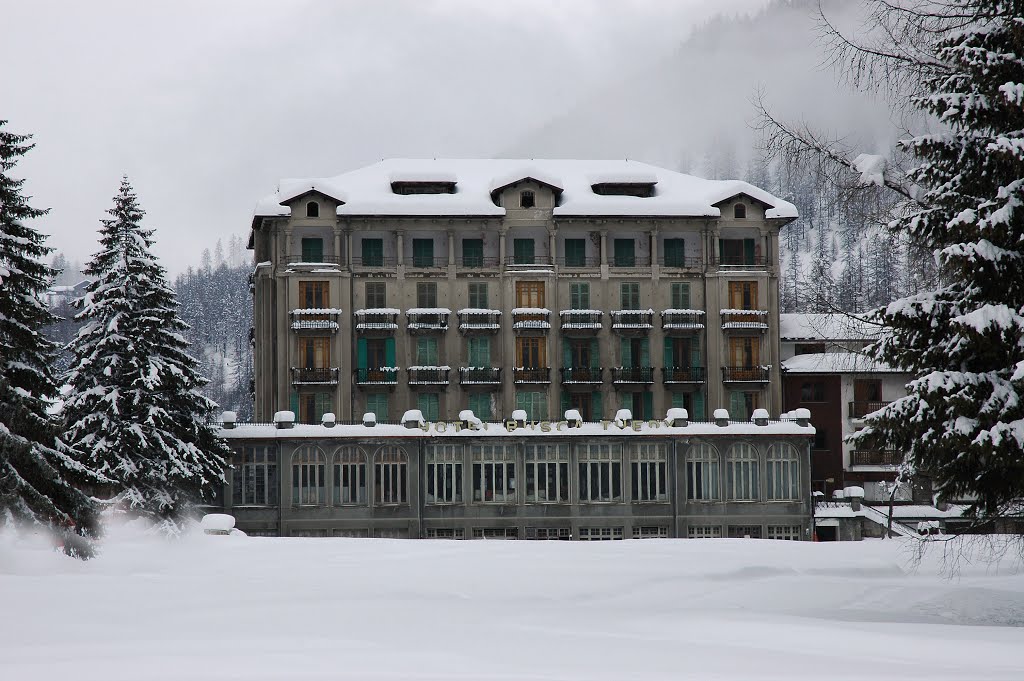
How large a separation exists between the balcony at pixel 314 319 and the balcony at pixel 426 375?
4.65 meters

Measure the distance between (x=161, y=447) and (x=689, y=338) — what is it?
3309cm

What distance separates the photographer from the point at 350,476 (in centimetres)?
5203

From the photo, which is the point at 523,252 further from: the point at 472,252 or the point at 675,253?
the point at 675,253

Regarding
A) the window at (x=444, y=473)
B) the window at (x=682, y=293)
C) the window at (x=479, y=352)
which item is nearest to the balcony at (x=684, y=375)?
the window at (x=682, y=293)

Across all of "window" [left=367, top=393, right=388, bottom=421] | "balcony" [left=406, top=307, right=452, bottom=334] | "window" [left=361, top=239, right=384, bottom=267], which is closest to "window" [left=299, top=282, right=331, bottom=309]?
"window" [left=361, top=239, right=384, bottom=267]

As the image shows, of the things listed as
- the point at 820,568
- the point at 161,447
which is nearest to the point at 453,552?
the point at 820,568

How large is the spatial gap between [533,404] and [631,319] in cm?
699

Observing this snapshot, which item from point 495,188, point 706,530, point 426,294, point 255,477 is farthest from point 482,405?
point 706,530

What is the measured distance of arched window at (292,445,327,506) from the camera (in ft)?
170

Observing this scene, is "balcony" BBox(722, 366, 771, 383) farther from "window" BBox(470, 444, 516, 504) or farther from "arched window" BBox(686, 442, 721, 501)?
"window" BBox(470, 444, 516, 504)

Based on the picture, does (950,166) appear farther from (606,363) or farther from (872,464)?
(872,464)

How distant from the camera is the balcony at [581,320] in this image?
2532 inches

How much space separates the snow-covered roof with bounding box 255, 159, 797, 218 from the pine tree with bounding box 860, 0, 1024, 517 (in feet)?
151

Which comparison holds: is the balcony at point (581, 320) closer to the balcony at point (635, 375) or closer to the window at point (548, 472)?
the balcony at point (635, 375)
